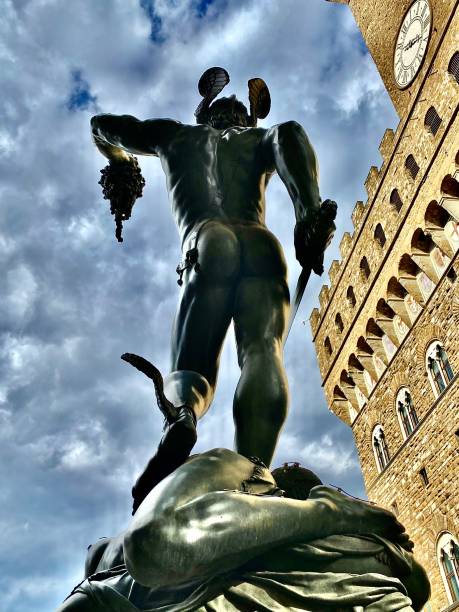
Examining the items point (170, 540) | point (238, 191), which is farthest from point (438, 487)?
point (170, 540)

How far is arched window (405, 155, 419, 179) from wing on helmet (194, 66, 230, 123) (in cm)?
1357

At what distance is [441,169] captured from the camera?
13.7 metres

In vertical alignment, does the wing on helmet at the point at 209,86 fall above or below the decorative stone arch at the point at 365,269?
below

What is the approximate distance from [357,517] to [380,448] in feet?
50.5

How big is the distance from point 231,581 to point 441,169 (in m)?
13.9

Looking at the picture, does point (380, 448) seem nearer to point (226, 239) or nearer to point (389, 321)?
point (389, 321)

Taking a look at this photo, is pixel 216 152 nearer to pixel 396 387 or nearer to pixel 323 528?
pixel 323 528

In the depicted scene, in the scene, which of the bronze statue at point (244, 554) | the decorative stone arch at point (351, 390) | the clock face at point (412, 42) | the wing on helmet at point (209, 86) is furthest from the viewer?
the decorative stone arch at point (351, 390)

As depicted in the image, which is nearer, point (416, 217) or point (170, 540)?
point (170, 540)

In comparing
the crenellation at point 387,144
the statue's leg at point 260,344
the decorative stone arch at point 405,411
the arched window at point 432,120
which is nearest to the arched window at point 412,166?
the arched window at point 432,120

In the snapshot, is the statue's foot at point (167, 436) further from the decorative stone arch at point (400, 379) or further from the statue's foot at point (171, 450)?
the decorative stone arch at point (400, 379)

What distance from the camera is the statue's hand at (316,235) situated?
72.9 inches

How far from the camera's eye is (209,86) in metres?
2.58

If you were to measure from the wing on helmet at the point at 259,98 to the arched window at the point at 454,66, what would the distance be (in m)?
13.2
